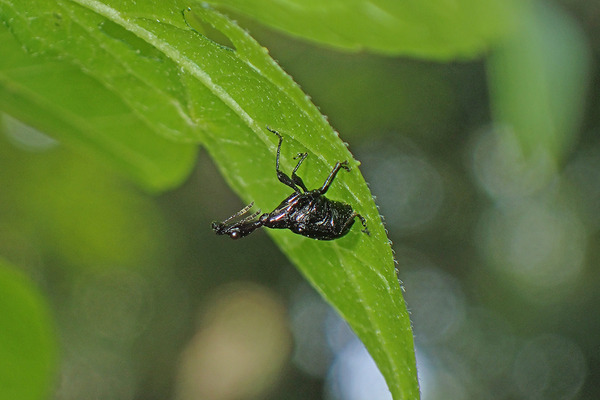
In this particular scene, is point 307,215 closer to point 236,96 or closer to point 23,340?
point 236,96

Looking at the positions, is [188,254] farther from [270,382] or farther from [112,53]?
[112,53]

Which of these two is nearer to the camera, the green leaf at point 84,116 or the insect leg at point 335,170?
the insect leg at point 335,170

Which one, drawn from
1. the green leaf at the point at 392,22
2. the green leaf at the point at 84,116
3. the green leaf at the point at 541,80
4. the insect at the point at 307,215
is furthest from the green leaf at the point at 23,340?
the green leaf at the point at 541,80

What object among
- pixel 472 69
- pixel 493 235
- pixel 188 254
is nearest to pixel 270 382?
pixel 188 254

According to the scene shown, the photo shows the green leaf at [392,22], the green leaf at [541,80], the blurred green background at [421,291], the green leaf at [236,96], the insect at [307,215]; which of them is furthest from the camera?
the blurred green background at [421,291]

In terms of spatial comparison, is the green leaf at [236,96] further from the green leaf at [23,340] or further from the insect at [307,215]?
the green leaf at [23,340]
